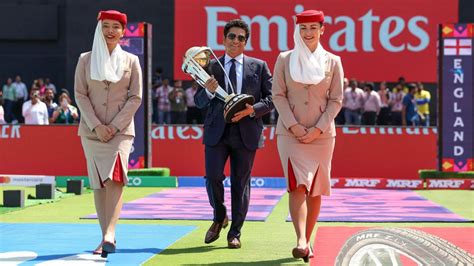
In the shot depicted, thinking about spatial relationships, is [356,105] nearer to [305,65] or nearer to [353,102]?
[353,102]

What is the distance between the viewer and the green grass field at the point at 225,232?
25.6 feet

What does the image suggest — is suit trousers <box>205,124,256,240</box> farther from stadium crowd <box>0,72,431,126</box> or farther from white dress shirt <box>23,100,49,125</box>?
stadium crowd <box>0,72,431,126</box>

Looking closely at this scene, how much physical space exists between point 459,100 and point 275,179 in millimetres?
3756

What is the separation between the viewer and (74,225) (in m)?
10.4

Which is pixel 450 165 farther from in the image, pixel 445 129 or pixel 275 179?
pixel 275 179

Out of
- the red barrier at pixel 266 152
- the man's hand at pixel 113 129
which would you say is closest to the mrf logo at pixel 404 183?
the red barrier at pixel 266 152

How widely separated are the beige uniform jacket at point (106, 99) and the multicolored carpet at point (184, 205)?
10.9 ft

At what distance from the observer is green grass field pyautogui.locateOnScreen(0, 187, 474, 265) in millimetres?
7801

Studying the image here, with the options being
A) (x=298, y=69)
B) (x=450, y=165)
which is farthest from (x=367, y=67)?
(x=298, y=69)

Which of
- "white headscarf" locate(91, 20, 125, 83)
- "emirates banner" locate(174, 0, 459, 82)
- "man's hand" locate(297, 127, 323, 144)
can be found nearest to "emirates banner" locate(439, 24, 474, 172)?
"emirates banner" locate(174, 0, 459, 82)

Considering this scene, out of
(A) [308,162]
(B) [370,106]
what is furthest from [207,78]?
(B) [370,106]

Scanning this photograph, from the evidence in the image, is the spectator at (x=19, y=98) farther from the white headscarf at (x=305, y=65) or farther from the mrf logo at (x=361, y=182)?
the white headscarf at (x=305, y=65)

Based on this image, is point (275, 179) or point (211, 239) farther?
point (275, 179)

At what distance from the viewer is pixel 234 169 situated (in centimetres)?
867
